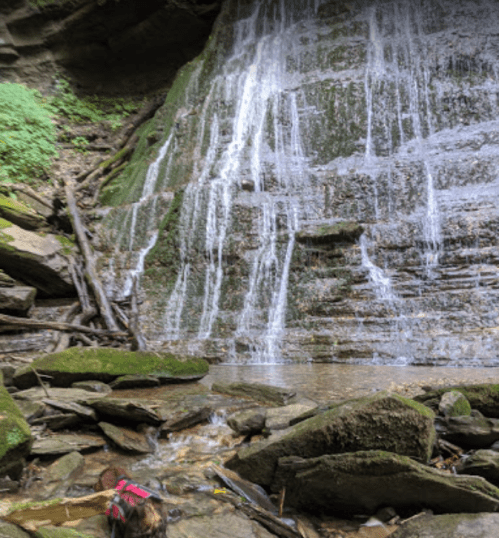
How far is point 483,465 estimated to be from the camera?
2037 millimetres

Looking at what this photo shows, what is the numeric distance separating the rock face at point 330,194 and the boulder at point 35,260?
132 cm

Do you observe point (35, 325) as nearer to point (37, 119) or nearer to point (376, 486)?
point (376, 486)

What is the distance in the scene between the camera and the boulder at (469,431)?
2355 millimetres

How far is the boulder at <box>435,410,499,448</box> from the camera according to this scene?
7.73 ft

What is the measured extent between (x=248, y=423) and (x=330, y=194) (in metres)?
7.95

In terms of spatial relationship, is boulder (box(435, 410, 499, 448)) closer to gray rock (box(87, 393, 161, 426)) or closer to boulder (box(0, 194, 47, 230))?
gray rock (box(87, 393, 161, 426))

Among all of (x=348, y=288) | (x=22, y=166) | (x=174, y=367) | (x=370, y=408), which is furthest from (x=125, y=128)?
(x=370, y=408)

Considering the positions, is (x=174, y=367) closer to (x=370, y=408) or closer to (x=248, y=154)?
(x=370, y=408)

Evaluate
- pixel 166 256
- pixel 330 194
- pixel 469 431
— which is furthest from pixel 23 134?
pixel 469 431

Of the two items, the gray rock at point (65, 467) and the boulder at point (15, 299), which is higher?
the boulder at point (15, 299)

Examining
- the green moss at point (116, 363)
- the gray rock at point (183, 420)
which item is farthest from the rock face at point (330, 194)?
the gray rock at point (183, 420)

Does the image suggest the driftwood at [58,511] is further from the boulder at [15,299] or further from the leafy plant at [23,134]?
the leafy plant at [23,134]

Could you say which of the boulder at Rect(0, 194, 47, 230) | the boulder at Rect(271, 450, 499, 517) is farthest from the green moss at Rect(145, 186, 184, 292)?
the boulder at Rect(271, 450, 499, 517)

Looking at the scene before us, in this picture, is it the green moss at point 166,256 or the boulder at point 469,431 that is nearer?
the boulder at point 469,431
